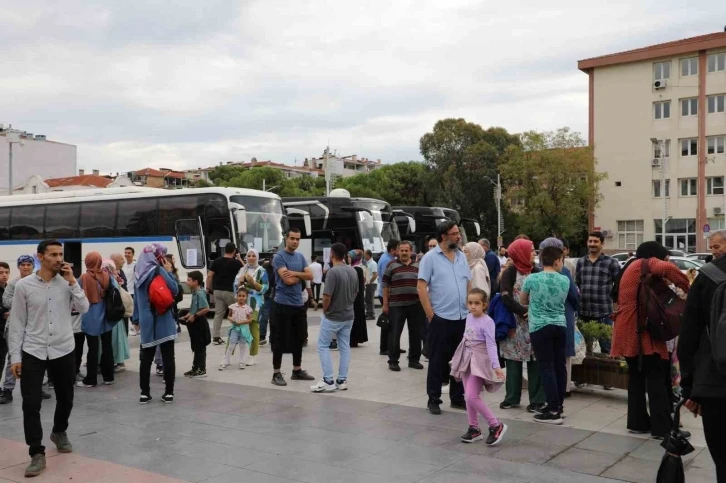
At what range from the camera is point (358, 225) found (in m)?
23.5

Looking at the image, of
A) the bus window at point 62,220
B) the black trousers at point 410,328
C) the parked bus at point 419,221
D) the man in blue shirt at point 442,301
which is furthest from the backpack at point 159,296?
the parked bus at point 419,221

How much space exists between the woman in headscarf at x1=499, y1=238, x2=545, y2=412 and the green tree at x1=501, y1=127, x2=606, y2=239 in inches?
1489

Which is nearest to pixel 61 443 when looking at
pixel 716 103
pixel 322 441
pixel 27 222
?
pixel 322 441

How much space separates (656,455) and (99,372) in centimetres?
735

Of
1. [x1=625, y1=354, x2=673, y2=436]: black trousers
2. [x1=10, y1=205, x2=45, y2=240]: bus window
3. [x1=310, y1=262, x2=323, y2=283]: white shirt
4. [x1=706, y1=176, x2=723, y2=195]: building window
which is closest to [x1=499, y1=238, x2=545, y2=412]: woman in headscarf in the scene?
[x1=625, y1=354, x2=673, y2=436]: black trousers

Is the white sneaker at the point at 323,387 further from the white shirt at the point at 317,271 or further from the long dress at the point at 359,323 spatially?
the white shirt at the point at 317,271

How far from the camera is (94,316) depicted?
28.5ft

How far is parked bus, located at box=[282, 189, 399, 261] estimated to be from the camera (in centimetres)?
2352

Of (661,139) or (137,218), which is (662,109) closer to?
(661,139)

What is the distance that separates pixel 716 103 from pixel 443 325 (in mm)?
45973

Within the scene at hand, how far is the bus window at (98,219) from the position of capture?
64.2 feet

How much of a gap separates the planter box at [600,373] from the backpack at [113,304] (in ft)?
18.4

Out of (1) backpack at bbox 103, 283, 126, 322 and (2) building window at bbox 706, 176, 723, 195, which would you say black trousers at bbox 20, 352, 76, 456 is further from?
(2) building window at bbox 706, 176, 723, 195

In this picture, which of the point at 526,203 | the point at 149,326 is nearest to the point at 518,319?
the point at 149,326
